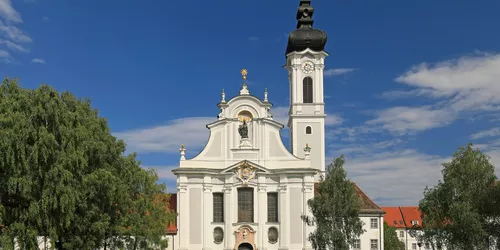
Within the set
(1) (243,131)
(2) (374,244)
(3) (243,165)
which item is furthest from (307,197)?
(2) (374,244)

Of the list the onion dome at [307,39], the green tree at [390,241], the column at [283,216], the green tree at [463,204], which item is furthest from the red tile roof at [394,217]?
the green tree at [463,204]

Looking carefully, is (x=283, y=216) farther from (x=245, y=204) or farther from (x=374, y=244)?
(x=374, y=244)

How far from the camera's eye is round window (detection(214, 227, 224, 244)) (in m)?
43.9

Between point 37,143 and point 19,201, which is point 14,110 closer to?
point 37,143

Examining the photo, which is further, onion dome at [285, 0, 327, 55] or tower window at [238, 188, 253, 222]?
onion dome at [285, 0, 327, 55]

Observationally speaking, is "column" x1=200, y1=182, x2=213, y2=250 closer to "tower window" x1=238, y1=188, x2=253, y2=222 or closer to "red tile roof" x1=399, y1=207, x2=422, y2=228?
"tower window" x1=238, y1=188, x2=253, y2=222

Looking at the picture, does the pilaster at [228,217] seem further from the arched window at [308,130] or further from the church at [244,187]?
the arched window at [308,130]

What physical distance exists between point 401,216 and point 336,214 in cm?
5543

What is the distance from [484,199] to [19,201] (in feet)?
72.8

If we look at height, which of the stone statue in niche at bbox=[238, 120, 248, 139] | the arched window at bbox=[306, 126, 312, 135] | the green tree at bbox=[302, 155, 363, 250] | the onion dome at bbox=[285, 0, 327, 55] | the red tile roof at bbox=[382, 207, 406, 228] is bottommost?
the red tile roof at bbox=[382, 207, 406, 228]

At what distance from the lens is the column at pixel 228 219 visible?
143ft

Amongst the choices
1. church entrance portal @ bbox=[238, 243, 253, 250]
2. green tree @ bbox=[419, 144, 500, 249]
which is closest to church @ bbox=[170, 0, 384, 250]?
church entrance portal @ bbox=[238, 243, 253, 250]

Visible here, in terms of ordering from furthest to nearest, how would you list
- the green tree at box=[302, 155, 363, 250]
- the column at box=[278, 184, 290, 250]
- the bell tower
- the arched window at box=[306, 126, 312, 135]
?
the arched window at box=[306, 126, 312, 135] < the bell tower < the column at box=[278, 184, 290, 250] < the green tree at box=[302, 155, 363, 250]

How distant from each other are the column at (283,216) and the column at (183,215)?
6.57 metres
